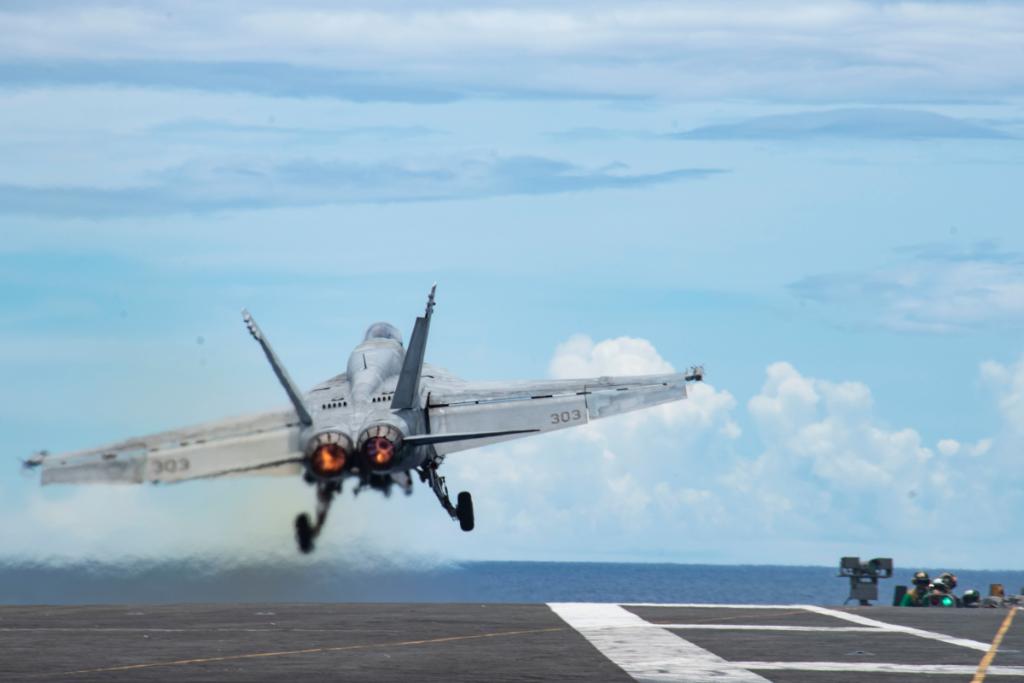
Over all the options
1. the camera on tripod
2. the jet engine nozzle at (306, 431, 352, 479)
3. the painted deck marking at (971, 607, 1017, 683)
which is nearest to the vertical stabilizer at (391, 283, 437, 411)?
the jet engine nozzle at (306, 431, 352, 479)

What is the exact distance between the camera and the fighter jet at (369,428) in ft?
122

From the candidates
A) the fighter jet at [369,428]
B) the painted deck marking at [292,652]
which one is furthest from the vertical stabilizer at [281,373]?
the painted deck marking at [292,652]

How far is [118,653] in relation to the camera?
107ft

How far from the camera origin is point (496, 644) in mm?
36156

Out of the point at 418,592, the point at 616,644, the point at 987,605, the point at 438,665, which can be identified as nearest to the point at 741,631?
the point at 616,644

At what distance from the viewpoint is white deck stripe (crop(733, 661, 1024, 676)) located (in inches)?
1230

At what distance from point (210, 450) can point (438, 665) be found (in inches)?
404

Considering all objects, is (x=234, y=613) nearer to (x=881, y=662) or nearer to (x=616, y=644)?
(x=616, y=644)

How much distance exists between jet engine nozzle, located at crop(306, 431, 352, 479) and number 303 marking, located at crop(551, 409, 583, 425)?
6.98 m

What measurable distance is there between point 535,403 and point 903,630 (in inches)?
563

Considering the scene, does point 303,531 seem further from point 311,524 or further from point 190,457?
point 190,457

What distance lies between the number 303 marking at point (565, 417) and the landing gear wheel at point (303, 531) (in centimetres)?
912

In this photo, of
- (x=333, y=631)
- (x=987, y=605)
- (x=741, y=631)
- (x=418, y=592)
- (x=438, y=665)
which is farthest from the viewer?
(x=418, y=592)

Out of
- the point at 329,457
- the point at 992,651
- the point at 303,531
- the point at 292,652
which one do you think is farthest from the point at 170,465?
the point at 992,651
